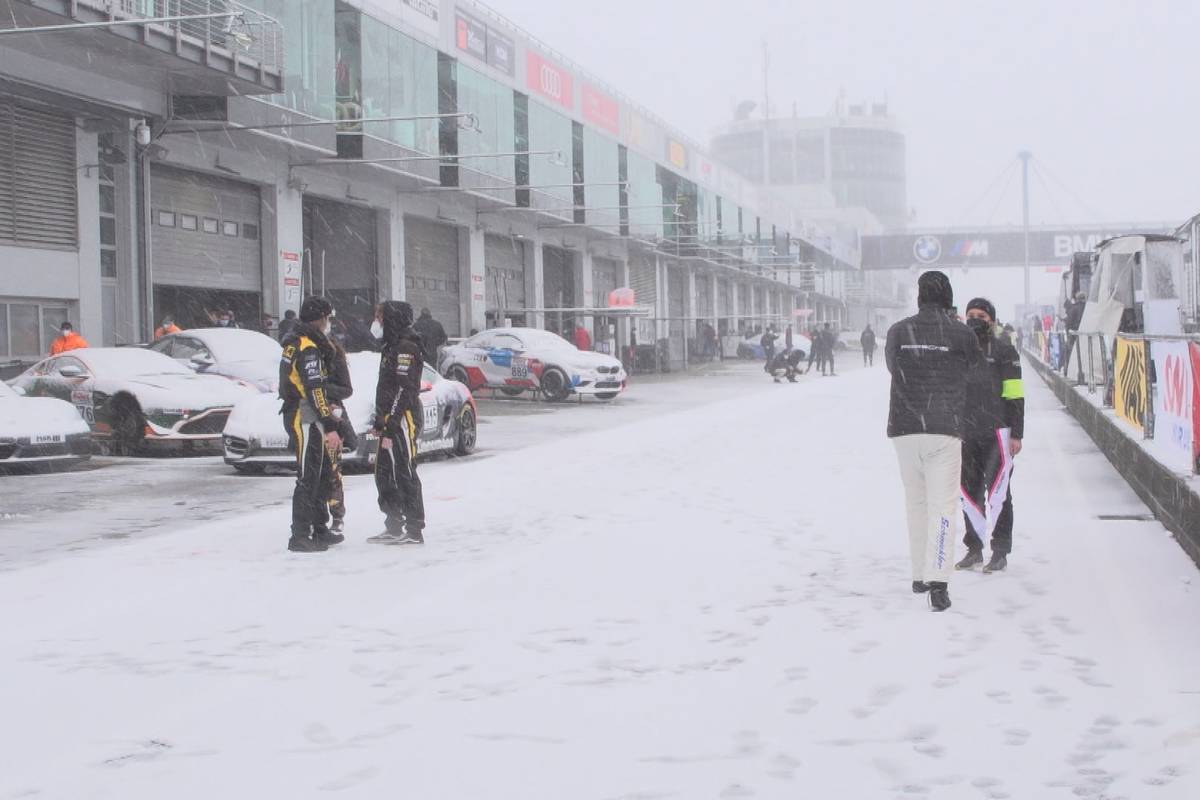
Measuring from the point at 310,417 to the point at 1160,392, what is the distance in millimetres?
6309

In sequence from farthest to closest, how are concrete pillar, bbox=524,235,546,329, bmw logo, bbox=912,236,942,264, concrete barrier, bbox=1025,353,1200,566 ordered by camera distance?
bmw logo, bbox=912,236,942,264 → concrete pillar, bbox=524,235,546,329 → concrete barrier, bbox=1025,353,1200,566

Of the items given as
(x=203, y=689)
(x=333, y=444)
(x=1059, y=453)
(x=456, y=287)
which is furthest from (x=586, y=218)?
(x=203, y=689)

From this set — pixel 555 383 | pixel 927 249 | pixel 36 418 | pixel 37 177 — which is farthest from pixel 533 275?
pixel 927 249

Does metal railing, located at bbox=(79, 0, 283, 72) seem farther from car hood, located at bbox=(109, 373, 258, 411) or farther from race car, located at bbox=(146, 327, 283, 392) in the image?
car hood, located at bbox=(109, 373, 258, 411)

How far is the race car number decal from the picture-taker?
49.1ft

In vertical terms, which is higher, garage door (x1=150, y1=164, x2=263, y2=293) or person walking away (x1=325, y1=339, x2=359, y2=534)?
garage door (x1=150, y1=164, x2=263, y2=293)

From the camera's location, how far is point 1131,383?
11984 mm

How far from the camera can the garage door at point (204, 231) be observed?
2328cm

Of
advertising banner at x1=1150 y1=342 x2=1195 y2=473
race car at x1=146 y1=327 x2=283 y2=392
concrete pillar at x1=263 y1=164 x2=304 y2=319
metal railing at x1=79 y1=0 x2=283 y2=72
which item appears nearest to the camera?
advertising banner at x1=1150 y1=342 x2=1195 y2=473

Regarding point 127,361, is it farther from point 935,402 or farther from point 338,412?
point 935,402

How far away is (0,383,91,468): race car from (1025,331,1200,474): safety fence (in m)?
9.82

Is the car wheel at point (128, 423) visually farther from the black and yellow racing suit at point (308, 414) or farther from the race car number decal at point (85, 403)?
the black and yellow racing suit at point (308, 414)

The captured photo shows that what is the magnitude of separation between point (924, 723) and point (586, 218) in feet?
126

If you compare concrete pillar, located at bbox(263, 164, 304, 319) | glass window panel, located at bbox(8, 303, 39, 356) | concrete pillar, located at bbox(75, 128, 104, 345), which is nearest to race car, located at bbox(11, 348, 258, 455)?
glass window panel, located at bbox(8, 303, 39, 356)
